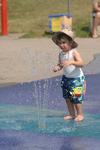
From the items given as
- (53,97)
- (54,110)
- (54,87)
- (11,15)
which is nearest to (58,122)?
(54,110)

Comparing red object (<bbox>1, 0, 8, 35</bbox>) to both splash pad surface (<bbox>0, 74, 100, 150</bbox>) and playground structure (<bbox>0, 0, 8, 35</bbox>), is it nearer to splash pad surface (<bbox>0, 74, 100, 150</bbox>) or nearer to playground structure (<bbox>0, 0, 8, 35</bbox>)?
playground structure (<bbox>0, 0, 8, 35</bbox>)

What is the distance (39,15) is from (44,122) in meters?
14.2

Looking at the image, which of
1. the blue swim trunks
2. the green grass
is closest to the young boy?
the blue swim trunks

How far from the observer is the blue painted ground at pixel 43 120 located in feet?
18.6

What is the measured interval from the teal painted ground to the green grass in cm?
859

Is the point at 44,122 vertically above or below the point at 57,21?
above

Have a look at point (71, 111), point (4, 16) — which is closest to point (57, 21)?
point (4, 16)

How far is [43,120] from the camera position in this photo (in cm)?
681

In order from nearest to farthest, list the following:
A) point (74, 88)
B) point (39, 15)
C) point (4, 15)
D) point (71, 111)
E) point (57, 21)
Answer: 1. point (74, 88)
2. point (71, 111)
3. point (57, 21)
4. point (4, 15)
5. point (39, 15)

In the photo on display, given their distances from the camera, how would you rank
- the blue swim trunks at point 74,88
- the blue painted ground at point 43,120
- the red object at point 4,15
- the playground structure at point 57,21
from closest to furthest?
the blue painted ground at point 43,120 < the blue swim trunks at point 74,88 < the playground structure at point 57,21 < the red object at point 4,15

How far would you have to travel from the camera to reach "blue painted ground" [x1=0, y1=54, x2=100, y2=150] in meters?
5.66

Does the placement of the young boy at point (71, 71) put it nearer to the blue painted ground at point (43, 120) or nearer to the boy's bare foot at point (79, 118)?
the boy's bare foot at point (79, 118)

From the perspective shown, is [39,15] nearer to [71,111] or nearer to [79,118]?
[71,111]

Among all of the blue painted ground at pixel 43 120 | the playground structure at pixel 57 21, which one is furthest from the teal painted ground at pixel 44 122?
the playground structure at pixel 57 21
